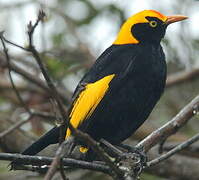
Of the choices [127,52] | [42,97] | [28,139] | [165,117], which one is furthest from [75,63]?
[127,52]

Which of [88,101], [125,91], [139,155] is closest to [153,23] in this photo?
[125,91]

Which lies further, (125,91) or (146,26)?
(146,26)

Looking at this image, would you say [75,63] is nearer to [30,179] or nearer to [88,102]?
[30,179]

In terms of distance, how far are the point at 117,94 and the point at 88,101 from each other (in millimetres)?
287

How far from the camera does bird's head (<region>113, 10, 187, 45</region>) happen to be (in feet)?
16.9

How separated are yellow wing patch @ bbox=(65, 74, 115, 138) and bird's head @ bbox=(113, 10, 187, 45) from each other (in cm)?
70

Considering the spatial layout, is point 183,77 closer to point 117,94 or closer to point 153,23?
point 153,23

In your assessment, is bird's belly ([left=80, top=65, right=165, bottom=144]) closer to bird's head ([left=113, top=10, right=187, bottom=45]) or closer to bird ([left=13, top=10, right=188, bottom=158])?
bird ([left=13, top=10, right=188, bottom=158])

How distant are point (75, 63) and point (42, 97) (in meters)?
0.60

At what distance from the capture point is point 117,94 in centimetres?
458

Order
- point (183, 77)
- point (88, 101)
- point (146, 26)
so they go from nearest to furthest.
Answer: point (88, 101)
point (146, 26)
point (183, 77)

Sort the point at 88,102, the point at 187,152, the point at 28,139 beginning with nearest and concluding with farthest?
1. the point at 88,102
2. the point at 28,139
3. the point at 187,152

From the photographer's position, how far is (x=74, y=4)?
25.4 feet

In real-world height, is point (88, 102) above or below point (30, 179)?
above
